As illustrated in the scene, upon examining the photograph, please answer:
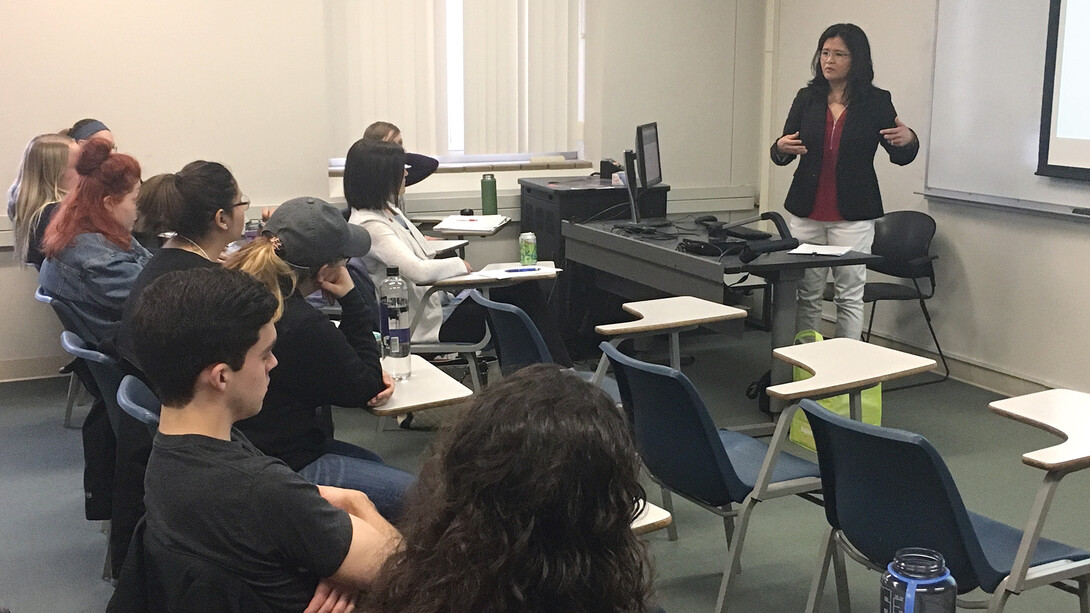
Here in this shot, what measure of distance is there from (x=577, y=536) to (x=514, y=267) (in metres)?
3.24

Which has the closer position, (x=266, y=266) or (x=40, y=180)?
(x=266, y=266)

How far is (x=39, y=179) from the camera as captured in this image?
4109 mm

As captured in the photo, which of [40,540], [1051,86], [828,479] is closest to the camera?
[828,479]

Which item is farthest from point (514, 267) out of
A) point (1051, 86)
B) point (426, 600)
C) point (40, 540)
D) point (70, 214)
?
point (426, 600)

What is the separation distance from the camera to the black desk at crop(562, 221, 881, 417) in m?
3.92

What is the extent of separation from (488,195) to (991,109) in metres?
2.56

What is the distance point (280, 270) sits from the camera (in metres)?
2.26

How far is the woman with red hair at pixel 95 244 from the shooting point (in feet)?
10.9

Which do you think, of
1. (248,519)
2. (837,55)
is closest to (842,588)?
(248,519)

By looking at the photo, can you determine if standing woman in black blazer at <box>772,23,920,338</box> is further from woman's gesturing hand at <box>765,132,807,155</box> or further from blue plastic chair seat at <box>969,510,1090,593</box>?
blue plastic chair seat at <box>969,510,1090,593</box>

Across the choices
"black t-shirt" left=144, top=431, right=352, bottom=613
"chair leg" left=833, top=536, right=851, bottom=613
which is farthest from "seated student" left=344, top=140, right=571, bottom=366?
"black t-shirt" left=144, top=431, right=352, bottom=613

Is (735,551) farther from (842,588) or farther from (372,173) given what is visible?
(372,173)

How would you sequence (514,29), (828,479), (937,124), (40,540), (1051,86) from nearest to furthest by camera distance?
(828,479) → (40,540) → (1051,86) → (937,124) → (514,29)

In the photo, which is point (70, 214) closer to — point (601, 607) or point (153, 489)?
point (153, 489)
